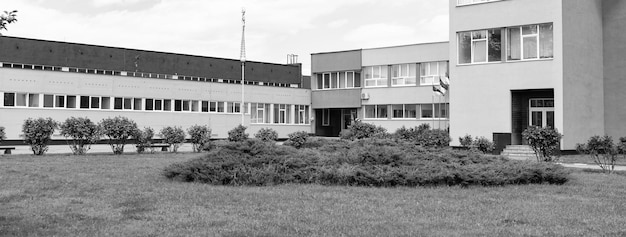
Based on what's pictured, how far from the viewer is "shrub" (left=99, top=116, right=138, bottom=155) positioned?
84.0ft

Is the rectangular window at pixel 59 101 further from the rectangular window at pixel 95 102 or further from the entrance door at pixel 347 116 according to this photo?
the entrance door at pixel 347 116

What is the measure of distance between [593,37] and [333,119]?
82.6 ft

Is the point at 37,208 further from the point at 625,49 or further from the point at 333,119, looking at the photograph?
the point at 333,119

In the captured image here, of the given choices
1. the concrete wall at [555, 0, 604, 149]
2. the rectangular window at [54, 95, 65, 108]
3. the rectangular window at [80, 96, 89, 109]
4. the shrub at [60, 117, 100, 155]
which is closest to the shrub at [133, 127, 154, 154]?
the shrub at [60, 117, 100, 155]

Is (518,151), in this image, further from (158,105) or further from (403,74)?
(158,105)

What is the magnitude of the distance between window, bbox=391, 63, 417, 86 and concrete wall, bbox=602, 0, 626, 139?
557 inches

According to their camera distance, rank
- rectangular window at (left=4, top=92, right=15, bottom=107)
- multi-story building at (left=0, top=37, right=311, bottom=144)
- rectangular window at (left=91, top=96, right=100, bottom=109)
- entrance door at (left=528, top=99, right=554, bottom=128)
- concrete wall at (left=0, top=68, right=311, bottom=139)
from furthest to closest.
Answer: rectangular window at (left=91, top=96, right=100, bottom=109) → multi-story building at (left=0, top=37, right=311, bottom=144) → concrete wall at (left=0, top=68, right=311, bottom=139) → rectangular window at (left=4, top=92, right=15, bottom=107) → entrance door at (left=528, top=99, right=554, bottom=128)

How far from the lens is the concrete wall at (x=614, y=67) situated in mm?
29750

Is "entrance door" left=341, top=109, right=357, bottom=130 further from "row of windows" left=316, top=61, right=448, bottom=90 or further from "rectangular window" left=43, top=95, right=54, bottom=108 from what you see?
"rectangular window" left=43, top=95, right=54, bottom=108

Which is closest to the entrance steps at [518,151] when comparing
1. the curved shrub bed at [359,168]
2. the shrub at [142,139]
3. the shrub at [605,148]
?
the shrub at [605,148]

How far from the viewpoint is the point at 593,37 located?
29.6m

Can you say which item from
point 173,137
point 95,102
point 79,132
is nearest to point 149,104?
point 95,102

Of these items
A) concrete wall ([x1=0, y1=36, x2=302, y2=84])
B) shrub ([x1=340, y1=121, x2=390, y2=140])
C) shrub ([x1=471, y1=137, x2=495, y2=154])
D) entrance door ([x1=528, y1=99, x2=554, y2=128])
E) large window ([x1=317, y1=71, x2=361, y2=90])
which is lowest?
shrub ([x1=471, y1=137, x2=495, y2=154])

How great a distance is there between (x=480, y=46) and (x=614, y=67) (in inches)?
289
